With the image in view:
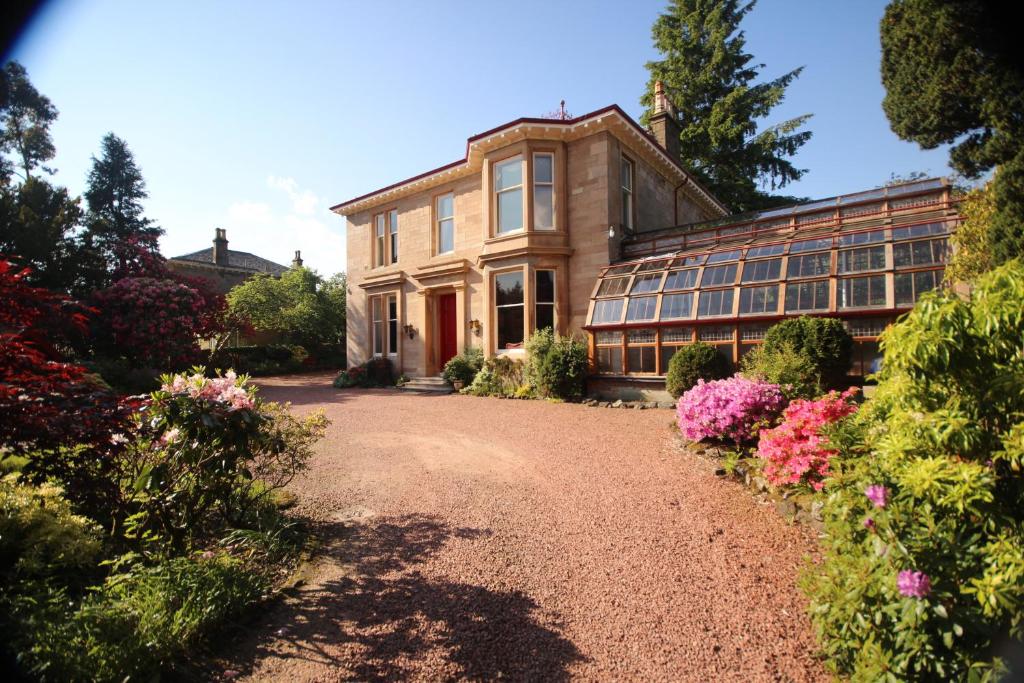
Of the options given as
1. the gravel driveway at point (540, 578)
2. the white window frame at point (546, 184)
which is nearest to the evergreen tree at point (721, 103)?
the white window frame at point (546, 184)

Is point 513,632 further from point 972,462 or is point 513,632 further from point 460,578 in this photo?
point 972,462

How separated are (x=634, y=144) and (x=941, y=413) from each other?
44.4 feet

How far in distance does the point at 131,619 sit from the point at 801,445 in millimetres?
5345

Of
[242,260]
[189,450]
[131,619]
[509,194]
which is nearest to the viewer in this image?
[131,619]

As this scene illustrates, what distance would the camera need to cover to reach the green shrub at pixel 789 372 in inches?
261

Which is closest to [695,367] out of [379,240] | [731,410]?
[731,410]

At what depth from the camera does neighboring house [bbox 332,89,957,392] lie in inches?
364

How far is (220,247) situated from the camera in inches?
1217

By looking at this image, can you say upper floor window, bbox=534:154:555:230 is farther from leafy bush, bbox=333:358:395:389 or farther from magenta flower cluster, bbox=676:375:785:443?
magenta flower cluster, bbox=676:375:785:443

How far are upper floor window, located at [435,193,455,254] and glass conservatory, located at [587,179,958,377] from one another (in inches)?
253

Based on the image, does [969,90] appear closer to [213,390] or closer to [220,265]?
[213,390]

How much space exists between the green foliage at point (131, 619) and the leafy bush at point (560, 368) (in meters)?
8.47

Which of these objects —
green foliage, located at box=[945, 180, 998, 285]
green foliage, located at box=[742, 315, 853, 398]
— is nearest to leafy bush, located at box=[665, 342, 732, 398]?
green foliage, located at box=[742, 315, 853, 398]

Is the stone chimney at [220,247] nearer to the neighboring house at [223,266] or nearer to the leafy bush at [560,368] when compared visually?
the neighboring house at [223,266]
